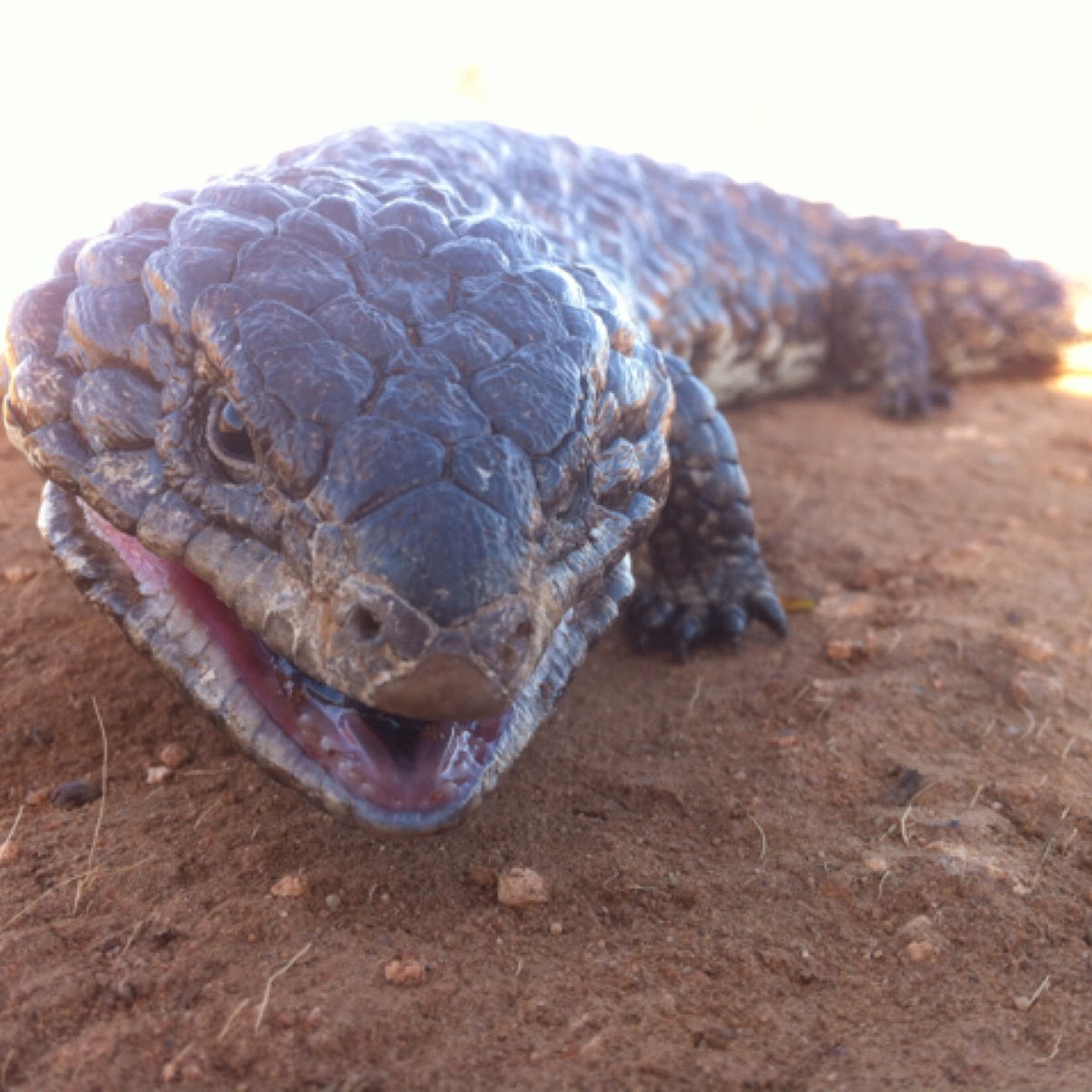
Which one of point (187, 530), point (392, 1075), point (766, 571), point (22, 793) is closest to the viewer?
point (392, 1075)

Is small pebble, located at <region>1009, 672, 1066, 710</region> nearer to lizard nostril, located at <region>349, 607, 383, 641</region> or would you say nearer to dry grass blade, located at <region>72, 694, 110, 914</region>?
lizard nostril, located at <region>349, 607, 383, 641</region>

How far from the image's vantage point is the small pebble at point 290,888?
2.27 meters

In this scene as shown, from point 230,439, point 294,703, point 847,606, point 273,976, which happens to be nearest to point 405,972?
point 273,976

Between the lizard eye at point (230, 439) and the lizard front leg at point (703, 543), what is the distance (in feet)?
5.53

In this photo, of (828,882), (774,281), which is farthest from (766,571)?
(774,281)

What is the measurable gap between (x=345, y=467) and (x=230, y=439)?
1.23 feet

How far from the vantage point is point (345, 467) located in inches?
83.7

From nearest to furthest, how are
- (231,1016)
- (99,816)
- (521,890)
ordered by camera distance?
1. (231,1016)
2. (521,890)
3. (99,816)

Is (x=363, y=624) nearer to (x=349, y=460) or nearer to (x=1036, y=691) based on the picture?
(x=349, y=460)

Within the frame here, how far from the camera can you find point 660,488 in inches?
114

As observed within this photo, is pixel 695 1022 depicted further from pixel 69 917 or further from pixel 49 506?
pixel 49 506

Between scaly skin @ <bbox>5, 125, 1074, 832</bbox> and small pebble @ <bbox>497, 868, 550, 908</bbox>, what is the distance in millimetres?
248

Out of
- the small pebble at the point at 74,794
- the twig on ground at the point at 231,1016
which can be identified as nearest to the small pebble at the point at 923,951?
the twig on ground at the point at 231,1016

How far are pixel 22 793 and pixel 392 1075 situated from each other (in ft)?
4.25
